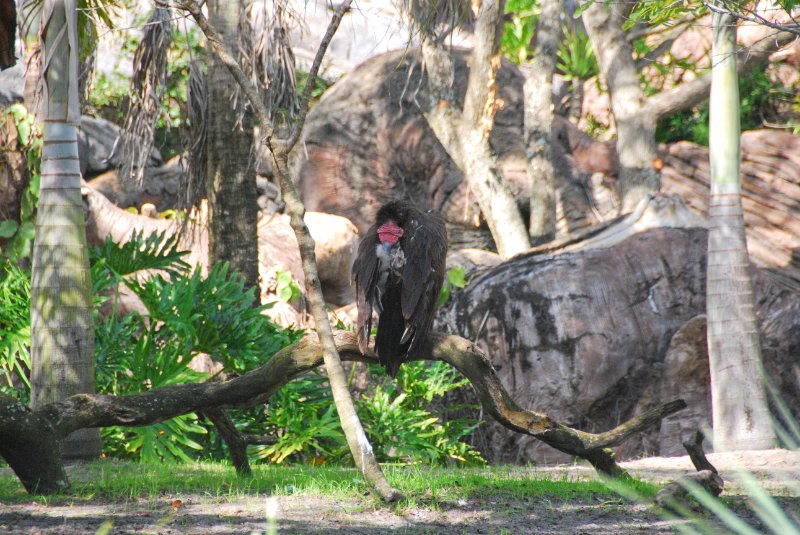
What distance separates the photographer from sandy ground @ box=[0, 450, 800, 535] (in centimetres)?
437

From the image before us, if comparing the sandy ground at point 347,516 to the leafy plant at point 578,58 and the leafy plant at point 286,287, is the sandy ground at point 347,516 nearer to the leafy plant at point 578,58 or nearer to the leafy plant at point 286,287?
the leafy plant at point 286,287

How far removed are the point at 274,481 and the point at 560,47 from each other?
13.2 meters

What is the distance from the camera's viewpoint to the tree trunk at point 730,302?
8094 millimetres

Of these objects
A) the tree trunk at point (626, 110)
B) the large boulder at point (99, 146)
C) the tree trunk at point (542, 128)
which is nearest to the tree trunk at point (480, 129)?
the tree trunk at point (542, 128)

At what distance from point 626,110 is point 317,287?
864 cm

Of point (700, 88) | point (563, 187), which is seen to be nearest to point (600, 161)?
point (563, 187)

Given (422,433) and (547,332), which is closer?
(422,433)

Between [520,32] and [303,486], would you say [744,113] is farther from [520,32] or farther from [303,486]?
[303,486]

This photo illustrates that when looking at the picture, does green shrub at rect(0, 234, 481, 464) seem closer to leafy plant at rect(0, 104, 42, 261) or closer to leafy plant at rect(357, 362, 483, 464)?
leafy plant at rect(357, 362, 483, 464)

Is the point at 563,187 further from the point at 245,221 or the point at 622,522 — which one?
the point at 622,522

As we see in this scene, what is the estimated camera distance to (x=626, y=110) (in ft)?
40.8

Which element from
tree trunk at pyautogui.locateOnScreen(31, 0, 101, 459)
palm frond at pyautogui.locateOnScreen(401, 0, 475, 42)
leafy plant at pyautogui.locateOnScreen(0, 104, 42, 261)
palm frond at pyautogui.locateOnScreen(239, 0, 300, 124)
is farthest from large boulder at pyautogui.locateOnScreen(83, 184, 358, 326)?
palm frond at pyautogui.locateOnScreen(401, 0, 475, 42)

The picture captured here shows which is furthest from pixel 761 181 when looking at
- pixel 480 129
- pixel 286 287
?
pixel 286 287

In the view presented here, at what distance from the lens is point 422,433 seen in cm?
856
